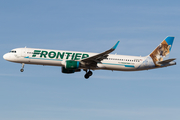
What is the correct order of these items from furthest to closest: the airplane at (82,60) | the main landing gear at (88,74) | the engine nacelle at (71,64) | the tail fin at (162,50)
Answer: the tail fin at (162,50)
the main landing gear at (88,74)
the airplane at (82,60)
the engine nacelle at (71,64)

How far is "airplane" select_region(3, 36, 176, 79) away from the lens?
55.0 m

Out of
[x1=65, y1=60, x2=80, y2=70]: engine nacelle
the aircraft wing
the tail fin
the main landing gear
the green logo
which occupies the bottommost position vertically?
the main landing gear

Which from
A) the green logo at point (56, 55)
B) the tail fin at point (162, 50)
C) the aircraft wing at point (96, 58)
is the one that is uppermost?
the tail fin at point (162, 50)

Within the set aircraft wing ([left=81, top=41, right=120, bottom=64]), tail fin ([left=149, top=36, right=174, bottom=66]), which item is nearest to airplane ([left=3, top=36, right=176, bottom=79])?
aircraft wing ([left=81, top=41, right=120, bottom=64])

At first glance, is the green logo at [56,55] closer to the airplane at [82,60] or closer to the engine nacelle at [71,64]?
the airplane at [82,60]

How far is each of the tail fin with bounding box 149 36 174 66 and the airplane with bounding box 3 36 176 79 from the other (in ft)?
3.11

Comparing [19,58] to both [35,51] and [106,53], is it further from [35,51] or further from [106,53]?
[106,53]

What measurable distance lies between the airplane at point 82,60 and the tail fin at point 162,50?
0.95 meters

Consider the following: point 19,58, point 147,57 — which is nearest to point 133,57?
point 147,57

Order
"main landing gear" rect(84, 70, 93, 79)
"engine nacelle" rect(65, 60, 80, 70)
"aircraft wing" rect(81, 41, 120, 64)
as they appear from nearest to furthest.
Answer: "aircraft wing" rect(81, 41, 120, 64) → "engine nacelle" rect(65, 60, 80, 70) → "main landing gear" rect(84, 70, 93, 79)

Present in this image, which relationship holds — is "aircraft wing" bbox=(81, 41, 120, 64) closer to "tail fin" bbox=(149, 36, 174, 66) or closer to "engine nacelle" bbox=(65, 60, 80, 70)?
"engine nacelle" bbox=(65, 60, 80, 70)

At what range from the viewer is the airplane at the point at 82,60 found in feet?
181

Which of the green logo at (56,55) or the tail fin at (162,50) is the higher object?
the tail fin at (162,50)

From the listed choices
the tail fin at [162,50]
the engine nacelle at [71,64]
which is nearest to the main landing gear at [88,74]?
the engine nacelle at [71,64]
